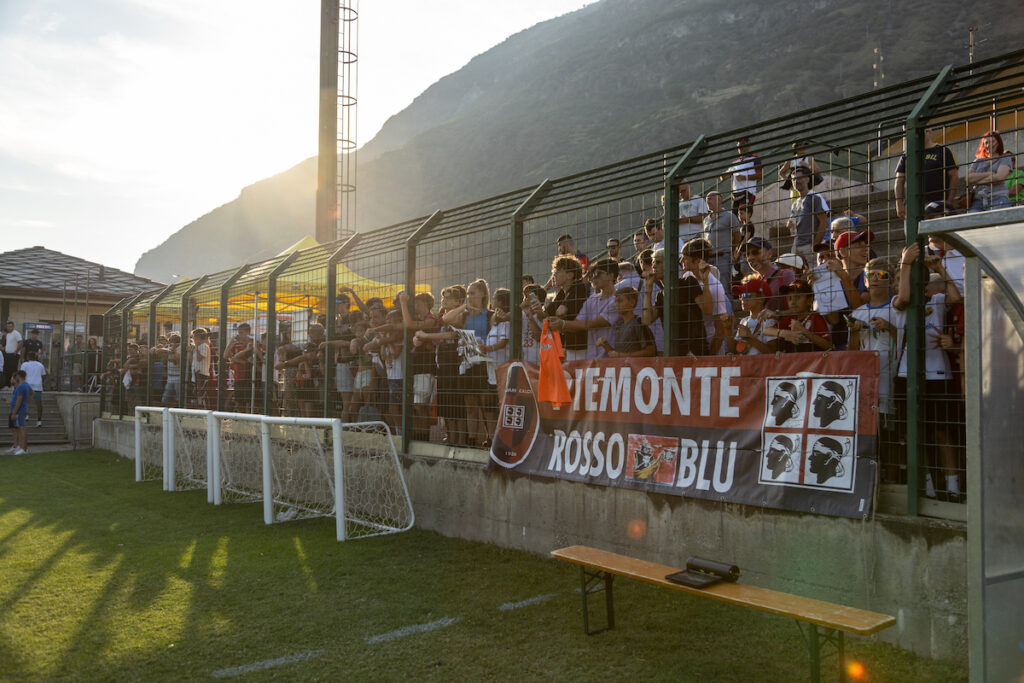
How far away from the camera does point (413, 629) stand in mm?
4691

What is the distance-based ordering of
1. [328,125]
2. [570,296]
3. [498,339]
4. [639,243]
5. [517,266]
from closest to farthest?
[570,296], [517,266], [498,339], [639,243], [328,125]

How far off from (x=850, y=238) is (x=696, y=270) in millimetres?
1081

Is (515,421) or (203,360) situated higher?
(203,360)

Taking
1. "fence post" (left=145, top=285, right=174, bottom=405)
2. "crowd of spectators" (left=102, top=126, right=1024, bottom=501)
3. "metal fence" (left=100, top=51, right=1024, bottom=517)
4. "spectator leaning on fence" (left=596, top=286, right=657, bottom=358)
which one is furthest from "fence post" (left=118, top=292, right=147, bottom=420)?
"spectator leaning on fence" (left=596, top=286, right=657, bottom=358)

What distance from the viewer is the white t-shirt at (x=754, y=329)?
5086 millimetres

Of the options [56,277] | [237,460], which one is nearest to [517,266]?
[237,460]

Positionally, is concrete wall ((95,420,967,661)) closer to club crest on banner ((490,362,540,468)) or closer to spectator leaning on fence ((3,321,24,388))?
club crest on banner ((490,362,540,468))

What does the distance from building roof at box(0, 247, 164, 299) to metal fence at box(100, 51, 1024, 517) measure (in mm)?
16939

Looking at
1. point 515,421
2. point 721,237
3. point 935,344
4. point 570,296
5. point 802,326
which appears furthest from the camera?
point 515,421

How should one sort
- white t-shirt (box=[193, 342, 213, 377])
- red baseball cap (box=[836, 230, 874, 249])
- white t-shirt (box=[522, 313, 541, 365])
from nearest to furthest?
red baseball cap (box=[836, 230, 874, 249])
white t-shirt (box=[522, 313, 541, 365])
white t-shirt (box=[193, 342, 213, 377])

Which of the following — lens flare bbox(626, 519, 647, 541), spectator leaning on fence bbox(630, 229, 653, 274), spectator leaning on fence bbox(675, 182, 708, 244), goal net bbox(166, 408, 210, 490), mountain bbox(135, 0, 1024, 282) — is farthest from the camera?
mountain bbox(135, 0, 1024, 282)

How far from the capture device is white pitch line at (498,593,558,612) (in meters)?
5.09

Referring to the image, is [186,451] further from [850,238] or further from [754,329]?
[850,238]

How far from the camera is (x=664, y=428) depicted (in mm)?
5430
